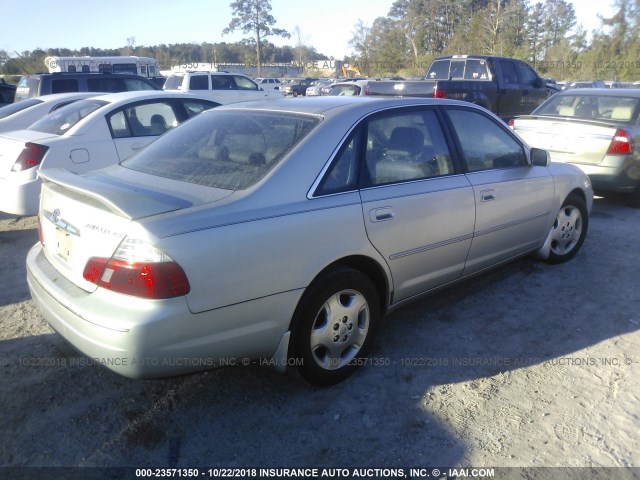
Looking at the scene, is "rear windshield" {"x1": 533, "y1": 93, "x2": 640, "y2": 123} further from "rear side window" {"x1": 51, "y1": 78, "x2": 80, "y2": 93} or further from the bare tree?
the bare tree

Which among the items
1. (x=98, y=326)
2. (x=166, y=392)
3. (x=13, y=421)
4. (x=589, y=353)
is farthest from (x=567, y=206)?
(x=13, y=421)

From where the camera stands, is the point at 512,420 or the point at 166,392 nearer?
the point at 512,420

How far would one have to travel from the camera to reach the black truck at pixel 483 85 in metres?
10.5

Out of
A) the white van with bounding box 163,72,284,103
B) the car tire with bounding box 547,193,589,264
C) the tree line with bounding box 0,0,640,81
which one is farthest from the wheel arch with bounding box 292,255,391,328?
the tree line with bounding box 0,0,640,81

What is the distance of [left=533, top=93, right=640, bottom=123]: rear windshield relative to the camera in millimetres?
7125

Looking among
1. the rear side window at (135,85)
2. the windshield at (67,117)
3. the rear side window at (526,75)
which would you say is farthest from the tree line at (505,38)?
the windshield at (67,117)

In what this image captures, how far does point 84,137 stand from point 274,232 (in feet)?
14.1

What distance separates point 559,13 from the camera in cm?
5041

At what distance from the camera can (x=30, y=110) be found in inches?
327

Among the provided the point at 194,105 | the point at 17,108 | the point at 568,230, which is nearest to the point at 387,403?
the point at 568,230

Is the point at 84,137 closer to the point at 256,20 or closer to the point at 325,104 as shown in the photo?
the point at 325,104

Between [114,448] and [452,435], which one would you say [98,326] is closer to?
[114,448]

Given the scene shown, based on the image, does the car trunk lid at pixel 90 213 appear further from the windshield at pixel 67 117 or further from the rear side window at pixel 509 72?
the rear side window at pixel 509 72

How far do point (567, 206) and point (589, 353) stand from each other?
5.77 feet
